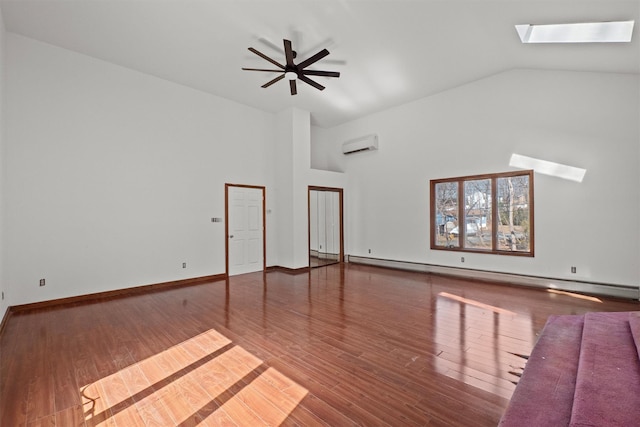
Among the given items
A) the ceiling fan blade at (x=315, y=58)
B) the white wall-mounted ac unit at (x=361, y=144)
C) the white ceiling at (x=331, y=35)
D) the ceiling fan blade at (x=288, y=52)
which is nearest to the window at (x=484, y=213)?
the white wall-mounted ac unit at (x=361, y=144)

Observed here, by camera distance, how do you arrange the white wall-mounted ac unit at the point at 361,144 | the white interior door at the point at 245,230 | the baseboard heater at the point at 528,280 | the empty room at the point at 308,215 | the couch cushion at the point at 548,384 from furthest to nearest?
the white wall-mounted ac unit at the point at 361,144 < the white interior door at the point at 245,230 < the baseboard heater at the point at 528,280 < the empty room at the point at 308,215 < the couch cushion at the point at 548,384

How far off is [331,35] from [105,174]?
4290 mm

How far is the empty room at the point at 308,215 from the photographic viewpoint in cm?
222

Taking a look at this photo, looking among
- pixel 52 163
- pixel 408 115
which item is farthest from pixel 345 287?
pixel 52 163

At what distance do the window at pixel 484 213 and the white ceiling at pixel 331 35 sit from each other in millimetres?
2014

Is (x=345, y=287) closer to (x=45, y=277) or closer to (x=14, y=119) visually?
(x=45, y=277)

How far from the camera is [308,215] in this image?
724cm

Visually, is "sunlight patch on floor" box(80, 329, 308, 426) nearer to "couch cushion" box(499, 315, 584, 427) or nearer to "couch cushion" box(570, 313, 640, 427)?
"couch cushion" box(499, 315, 584, 427)

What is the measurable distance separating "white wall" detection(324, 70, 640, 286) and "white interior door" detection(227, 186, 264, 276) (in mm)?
3105

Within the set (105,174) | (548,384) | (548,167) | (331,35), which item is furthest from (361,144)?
(548,384)

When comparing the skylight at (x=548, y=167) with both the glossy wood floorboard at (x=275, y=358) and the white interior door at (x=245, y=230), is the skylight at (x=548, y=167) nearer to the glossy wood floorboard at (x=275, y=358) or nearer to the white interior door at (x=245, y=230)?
the glossy wood floorboard at (x=275, y=358)

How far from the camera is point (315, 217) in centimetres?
823

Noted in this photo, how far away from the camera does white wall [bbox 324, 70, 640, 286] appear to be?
4430 mm

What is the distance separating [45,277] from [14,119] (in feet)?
7.58
